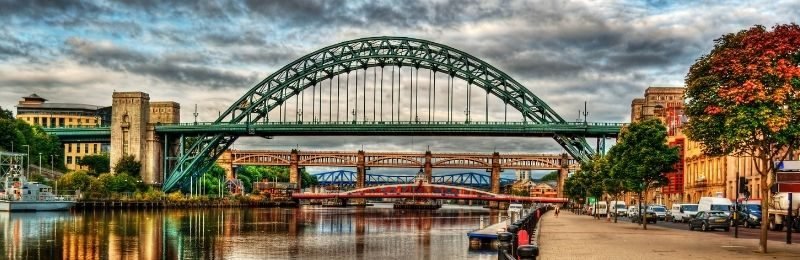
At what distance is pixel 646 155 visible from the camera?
197 feet

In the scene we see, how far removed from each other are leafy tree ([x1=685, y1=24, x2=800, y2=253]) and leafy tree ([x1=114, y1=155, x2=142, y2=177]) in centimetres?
11208

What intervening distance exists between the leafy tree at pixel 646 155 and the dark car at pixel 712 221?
200 inches

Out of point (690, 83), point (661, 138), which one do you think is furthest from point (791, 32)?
point (661, 138)

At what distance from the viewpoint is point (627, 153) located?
63188 mm

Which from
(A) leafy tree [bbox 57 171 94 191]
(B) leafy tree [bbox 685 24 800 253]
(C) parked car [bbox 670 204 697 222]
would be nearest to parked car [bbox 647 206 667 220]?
(C) parked car [bbox 670 204 697 222]

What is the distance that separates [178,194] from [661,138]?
86254 millimetres

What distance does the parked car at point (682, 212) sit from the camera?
240 feet

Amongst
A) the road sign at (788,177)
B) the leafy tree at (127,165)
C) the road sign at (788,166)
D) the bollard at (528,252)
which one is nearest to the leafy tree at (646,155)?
the road sign at (788,166)

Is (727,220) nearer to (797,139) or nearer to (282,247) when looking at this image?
(797,139)

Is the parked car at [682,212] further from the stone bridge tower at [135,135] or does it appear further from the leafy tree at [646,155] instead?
the stone bridge tower at [135,135]

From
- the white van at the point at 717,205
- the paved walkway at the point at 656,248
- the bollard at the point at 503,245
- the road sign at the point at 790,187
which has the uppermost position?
the road sign at the point at 790,187

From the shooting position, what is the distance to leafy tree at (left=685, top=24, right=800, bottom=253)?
30484 mm

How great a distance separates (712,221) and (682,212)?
2087 centimetres

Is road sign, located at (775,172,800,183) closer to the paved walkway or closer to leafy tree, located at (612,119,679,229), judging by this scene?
the paved walkway
